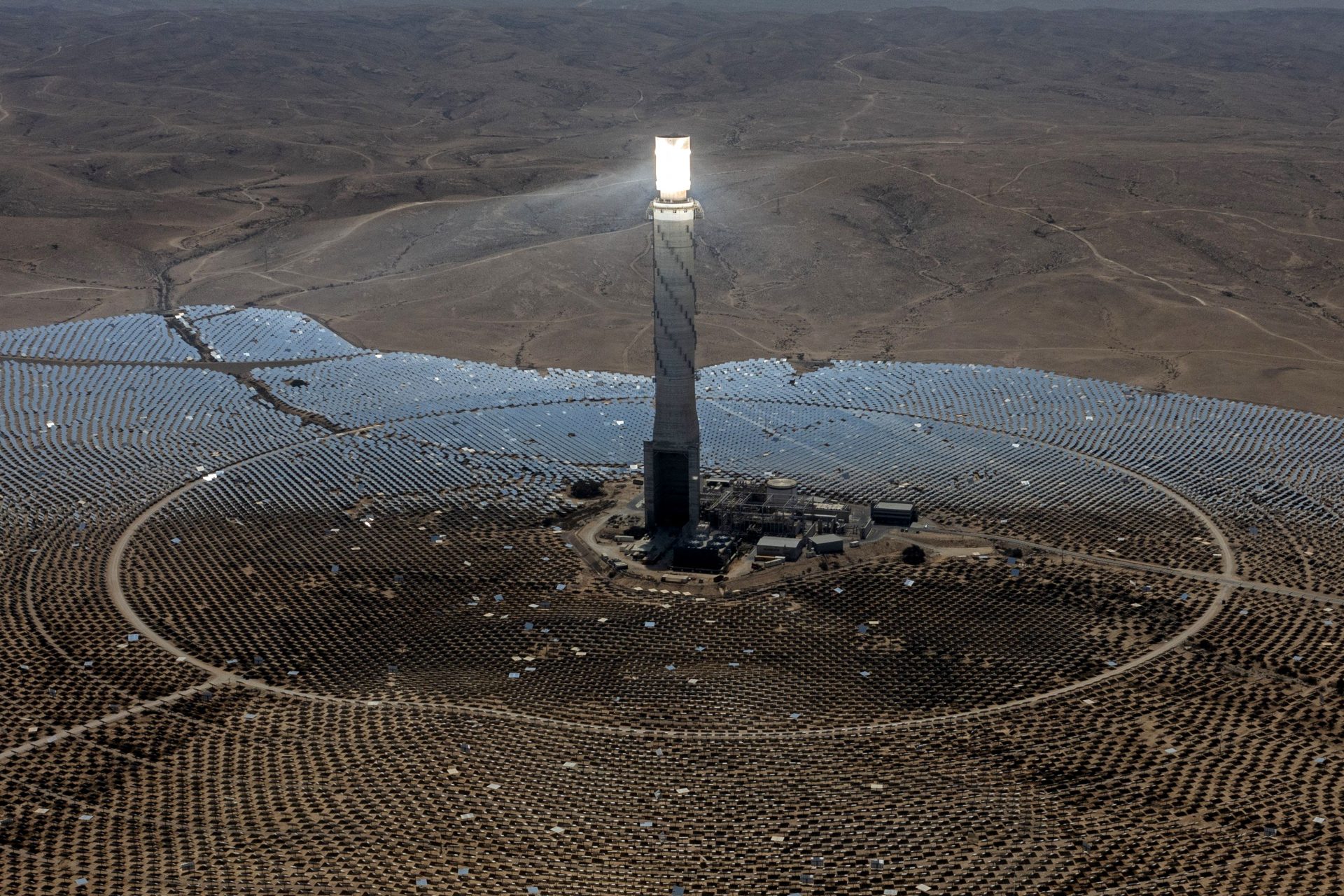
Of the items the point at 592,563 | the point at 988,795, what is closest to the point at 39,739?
the point at 592,563

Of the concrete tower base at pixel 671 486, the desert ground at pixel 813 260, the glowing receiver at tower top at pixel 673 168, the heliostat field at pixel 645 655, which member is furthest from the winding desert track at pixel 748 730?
the desert ground at pixel 813 260

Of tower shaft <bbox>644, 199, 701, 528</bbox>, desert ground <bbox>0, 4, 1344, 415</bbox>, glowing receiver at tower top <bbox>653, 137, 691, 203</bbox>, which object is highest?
glowing receiver at tower top <bbox>653, 137, 691, 203</bbox>

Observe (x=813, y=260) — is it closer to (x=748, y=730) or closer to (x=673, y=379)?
(x=673, y=379)

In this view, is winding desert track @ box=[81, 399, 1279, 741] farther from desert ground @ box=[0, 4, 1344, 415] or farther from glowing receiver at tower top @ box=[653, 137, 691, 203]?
desert ground @ box=[0, 4, 1344, 415]

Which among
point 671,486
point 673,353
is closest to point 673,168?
point 673,353

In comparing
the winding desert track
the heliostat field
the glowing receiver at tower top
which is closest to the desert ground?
the heliostat field

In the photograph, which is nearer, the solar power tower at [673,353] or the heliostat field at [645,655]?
the heliostat field at [645,655]

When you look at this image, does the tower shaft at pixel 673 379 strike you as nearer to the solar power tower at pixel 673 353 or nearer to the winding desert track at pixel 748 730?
the solar power tower at pixel 673 353
